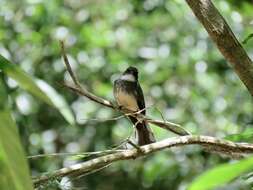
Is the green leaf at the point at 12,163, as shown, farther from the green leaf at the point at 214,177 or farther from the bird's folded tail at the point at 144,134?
the bird's folded tail at the point at 144,134

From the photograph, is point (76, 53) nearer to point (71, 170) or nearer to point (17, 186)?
point (71, 170)

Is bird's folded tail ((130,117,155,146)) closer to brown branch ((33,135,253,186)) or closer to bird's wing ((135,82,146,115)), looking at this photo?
bird's wing ((135,82,146,115))

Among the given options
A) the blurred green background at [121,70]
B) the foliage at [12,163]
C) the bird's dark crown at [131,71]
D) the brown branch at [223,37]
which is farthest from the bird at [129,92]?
the foliage at [12,163]

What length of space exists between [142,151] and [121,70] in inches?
155

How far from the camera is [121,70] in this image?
200 inches

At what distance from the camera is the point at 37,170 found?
15.3 ft

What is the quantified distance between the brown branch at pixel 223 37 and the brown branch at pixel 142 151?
0.41ft

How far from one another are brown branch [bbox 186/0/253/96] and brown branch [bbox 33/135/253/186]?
126 millimetres

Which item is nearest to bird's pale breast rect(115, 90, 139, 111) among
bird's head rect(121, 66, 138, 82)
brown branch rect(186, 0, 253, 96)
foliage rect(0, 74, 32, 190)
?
bird's head rect(121, 66, 138, 82)

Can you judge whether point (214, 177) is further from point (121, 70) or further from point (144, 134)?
point (121, 70)

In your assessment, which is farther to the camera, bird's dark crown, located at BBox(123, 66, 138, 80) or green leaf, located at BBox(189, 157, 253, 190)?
bird's dark crown, located at BBox(123, 66, 138, 80)

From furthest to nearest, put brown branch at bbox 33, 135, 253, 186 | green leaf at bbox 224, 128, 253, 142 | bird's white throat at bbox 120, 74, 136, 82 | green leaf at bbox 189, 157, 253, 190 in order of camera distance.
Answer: bird's white throat at bbox 120, 74, 136, 82 < green leaf at bbox 224, 128, 253, 142 < brown branch at bbox 33, 135, 253, 186 < green leaf at bbox 189, 157, 253, 190

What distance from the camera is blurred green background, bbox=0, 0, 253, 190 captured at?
4684mm

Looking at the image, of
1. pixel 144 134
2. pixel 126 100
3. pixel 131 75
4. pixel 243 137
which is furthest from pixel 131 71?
pixel 243 137
